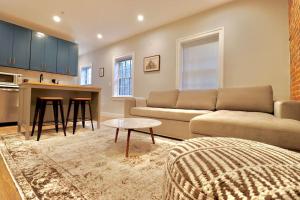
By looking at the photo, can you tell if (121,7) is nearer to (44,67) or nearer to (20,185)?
(44,67)

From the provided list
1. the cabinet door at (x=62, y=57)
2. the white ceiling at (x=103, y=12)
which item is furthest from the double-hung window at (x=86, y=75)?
the white ceiling at (x=103, y=12)

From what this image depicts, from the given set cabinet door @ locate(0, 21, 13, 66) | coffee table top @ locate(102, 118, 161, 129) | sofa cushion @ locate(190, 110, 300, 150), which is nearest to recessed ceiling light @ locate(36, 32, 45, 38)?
cabinet door @ locate(0, 21, 13, 66)

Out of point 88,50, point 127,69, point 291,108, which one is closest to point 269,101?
point 291,108

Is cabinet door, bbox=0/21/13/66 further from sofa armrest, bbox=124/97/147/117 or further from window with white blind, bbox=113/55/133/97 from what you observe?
sofa armrest, bbox=124/97/147/117

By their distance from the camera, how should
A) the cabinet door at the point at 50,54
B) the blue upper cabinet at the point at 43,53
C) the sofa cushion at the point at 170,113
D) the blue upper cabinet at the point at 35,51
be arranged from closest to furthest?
1. the sofa cushion at the point at 170,113
2. the blue upper cabinet at the point at 35,51
3. the blue upper cabinet at the point at 43,53
4. the cabinet door at the point at 50,54

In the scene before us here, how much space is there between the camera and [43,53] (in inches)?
184

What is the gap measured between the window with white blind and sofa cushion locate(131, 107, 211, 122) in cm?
206

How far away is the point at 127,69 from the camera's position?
543 cm

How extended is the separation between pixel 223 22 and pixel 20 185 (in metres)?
3.97

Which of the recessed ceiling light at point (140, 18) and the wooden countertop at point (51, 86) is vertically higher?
the recessed ceiling light at point (140, 18)

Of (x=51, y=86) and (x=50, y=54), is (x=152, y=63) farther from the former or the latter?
(x=50, y=54)

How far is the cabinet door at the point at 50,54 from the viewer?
187 inches

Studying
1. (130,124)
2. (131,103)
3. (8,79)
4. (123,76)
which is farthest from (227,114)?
(8,79)

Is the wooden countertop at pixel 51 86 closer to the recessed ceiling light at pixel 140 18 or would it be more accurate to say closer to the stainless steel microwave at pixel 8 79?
the stainless steel microwave at pixel 8 79
